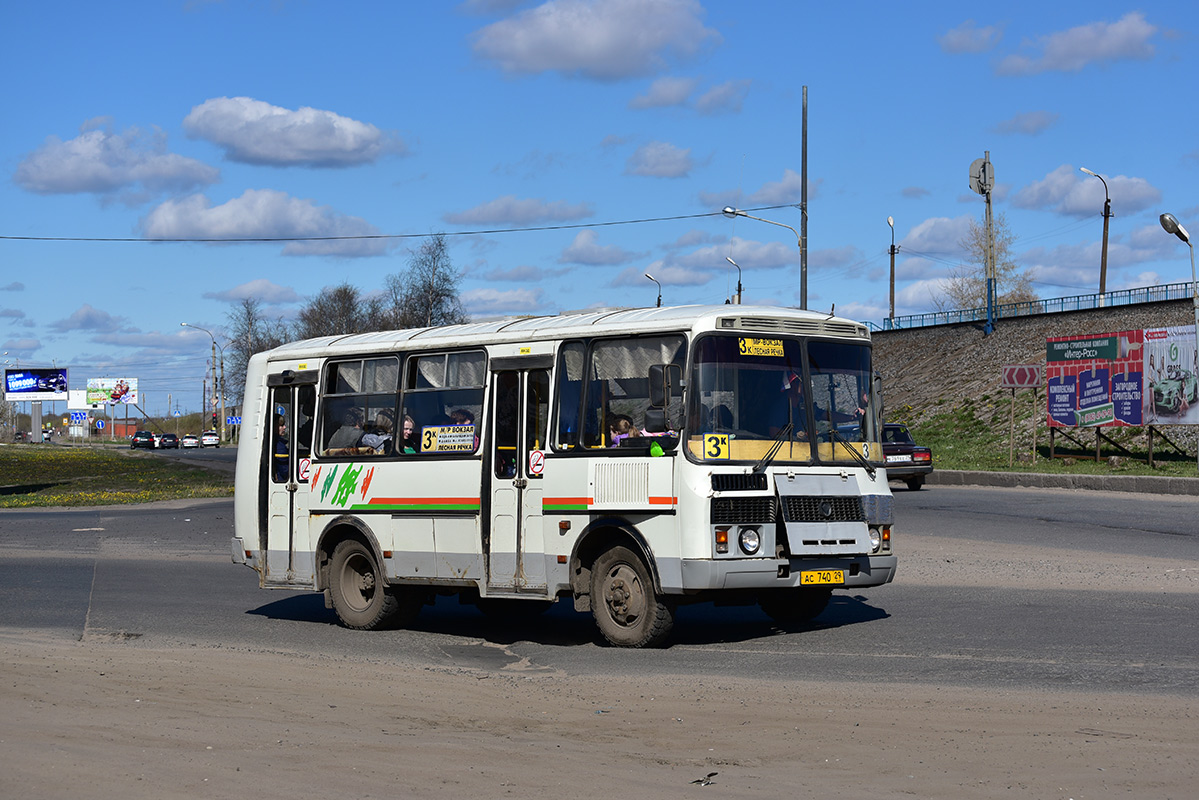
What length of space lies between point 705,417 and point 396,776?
196 inches

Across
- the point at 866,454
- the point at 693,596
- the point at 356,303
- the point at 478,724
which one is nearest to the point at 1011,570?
the point at 866,454

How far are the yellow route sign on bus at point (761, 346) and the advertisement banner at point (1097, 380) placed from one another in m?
27.4

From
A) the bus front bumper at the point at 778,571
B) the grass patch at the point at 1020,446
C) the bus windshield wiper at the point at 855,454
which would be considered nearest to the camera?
the bus front bumper at the point at 778,571

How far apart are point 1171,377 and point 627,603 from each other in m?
27.8

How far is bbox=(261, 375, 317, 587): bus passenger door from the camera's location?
14016 millimetres

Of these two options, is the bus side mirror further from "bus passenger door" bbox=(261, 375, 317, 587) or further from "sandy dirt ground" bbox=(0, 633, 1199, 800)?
"bus passenger door" bbox=(261, 375, 317, 587)

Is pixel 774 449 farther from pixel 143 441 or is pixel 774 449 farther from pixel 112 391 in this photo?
pixel 112 391

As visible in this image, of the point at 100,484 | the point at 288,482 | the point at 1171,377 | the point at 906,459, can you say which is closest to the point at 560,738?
the point at 288,482

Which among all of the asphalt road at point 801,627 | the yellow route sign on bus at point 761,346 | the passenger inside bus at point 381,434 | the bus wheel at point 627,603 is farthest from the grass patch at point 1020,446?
the bus wheel at point 627,603

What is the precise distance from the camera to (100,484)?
4862 cm

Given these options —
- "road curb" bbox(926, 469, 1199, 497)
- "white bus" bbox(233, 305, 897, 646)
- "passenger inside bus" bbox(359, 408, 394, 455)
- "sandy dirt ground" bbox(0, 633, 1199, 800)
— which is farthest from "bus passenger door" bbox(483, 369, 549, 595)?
"road curb" bbox(926, 469, 1199, 497)

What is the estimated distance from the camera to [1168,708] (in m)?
8.10

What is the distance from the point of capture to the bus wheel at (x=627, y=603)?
11.1 m

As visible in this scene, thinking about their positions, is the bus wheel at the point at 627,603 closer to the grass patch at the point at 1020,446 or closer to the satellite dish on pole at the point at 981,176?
the grass patch at the point at 1020,446
